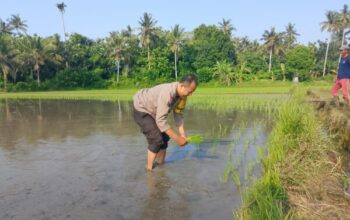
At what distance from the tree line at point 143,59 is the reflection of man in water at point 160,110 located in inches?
1539

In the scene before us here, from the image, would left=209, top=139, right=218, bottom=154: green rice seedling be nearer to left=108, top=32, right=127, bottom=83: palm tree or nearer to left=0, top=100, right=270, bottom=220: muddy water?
left=0, top=100, right=270, bottom=220: muddy water

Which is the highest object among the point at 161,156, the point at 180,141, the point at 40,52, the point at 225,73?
the point at 40,52

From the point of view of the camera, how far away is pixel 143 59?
1943 inches

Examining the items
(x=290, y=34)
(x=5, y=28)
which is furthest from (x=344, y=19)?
(x=5, y=28)

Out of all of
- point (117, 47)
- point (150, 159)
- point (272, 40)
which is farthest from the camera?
point (272, 40)

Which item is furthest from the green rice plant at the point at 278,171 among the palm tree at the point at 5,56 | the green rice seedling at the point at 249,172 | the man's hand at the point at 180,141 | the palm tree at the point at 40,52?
the palm tree at the point at 40,52

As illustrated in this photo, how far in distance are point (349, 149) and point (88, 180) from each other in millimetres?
3756

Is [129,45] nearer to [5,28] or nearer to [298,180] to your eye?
[5,28]

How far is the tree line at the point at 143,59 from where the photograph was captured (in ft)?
→ 144

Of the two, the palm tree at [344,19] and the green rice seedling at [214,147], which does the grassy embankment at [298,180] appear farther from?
the palm tree at [344,19]

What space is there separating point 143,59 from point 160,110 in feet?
149

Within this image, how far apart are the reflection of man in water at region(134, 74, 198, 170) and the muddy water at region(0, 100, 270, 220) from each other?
1.17 ft

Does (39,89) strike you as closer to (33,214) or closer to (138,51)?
(138,51)

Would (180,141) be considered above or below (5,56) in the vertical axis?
below
